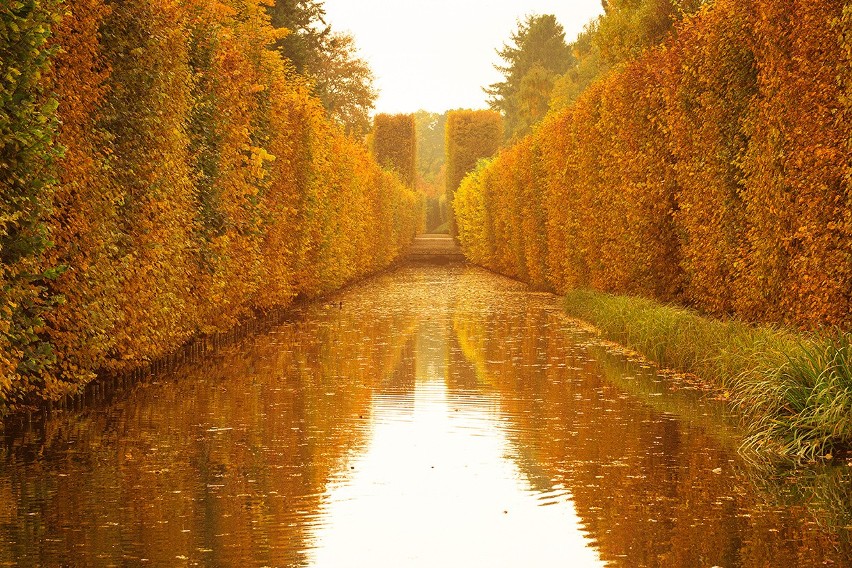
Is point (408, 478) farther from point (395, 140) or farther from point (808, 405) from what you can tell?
point (395, 140)

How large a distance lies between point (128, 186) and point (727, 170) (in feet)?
23.9

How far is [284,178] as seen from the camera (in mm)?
21438

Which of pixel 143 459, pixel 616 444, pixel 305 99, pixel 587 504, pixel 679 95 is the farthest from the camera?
pixel 305 99

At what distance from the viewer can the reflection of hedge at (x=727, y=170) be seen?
1048 centimetres

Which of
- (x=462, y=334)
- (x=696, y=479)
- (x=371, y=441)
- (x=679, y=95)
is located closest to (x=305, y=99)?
(x=462, y=334)

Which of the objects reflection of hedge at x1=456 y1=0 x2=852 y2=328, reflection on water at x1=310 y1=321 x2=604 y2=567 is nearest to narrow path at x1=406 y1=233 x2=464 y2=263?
reflection of hedge at x1=456 y1=0 x2=852 y2=328

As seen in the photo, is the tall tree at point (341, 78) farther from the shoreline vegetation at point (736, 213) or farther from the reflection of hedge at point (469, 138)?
the shoreline vegetation at point (736, 213)

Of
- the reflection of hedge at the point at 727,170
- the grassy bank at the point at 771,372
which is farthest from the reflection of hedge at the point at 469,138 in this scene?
the grassy bank at the point at 771,372

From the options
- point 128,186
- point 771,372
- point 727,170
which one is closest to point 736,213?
point 727,170

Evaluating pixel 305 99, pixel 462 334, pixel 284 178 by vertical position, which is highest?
pixel 305 99

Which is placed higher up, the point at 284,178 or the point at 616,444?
the point at 284,178

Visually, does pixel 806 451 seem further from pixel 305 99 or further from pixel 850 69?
pixel 305 99

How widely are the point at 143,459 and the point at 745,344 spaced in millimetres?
6207

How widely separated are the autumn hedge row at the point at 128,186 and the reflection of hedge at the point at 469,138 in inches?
2392
